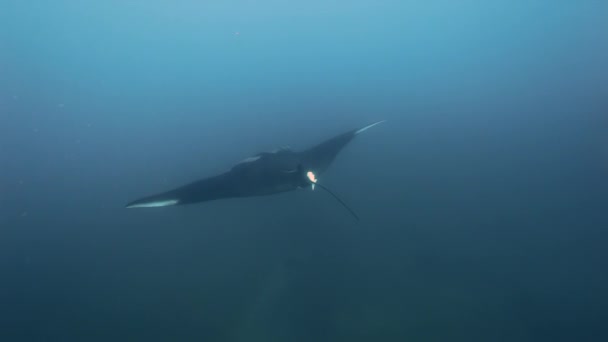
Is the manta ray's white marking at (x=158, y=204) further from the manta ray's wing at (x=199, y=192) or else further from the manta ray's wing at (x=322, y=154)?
the manta ray's wing at (x=322, y=154)

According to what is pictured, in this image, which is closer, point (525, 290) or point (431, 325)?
point (431, 325)

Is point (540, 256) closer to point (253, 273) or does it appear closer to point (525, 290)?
point (525, 290)

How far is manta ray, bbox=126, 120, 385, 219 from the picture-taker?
4.37 metres

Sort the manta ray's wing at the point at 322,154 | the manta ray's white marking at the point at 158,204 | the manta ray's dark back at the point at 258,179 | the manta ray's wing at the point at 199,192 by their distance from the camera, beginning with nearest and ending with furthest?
1. the manta ray's white marking at the point at 158,204
2. the manta ray's wing at the point at 199,192
3. the manta ray's dark back at the point at 258,179
4. the manta ray's wing at the point at 322,154

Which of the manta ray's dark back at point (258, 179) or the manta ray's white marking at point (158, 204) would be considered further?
the manta ray's dark back at point (258, 179)

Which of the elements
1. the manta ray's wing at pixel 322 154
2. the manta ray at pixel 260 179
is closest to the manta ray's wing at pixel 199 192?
the manta ray at pixel 260 179

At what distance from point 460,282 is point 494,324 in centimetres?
77

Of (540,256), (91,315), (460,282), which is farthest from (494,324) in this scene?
(91,315)

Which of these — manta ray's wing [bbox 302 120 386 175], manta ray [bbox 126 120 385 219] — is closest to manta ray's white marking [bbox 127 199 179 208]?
manta ray [bbox 126 120 385 219]

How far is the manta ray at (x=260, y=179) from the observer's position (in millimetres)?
4371

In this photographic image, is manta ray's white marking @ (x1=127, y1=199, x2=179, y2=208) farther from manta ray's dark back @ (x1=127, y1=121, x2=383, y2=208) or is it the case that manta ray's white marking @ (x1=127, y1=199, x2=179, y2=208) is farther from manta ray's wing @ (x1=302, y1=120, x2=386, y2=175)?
manta ray's wing @ (x1=302, y1=120, x2=386, y2=175)

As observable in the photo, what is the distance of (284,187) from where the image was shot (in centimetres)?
492

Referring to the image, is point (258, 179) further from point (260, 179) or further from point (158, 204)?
point (158, 204)

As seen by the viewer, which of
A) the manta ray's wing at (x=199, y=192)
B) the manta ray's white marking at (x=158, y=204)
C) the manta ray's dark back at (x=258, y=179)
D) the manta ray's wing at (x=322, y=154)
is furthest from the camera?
the manta ray's wing at (x=322, y=154)
